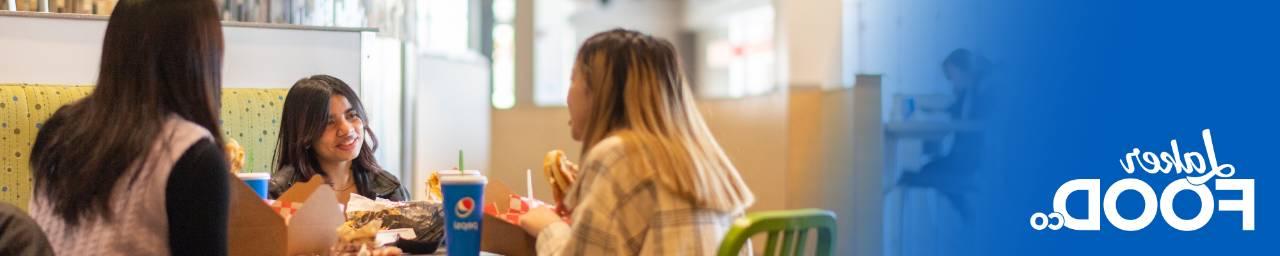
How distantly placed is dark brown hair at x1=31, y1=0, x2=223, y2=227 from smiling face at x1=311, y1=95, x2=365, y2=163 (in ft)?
3.77

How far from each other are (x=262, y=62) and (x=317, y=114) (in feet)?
3.30

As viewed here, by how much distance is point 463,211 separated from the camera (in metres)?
1.67

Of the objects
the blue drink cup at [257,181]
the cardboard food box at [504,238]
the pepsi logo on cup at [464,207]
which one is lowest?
the cardboard food box at [504,238]

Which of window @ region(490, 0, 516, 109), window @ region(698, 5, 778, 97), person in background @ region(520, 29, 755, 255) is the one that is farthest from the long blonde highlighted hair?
window @ region(490, 0, 516, 109)

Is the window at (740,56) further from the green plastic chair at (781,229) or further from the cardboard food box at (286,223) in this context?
the green plastic chair at (781,229)

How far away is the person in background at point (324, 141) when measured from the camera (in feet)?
8.54

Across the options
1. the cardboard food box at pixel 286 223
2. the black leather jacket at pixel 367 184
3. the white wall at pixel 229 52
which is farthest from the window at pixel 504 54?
the cardboard food box at pixel 286 223

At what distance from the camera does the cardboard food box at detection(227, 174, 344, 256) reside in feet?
5.75

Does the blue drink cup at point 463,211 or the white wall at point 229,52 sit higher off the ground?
the white wall at point 229,52

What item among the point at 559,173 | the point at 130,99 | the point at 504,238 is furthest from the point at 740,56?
the point at 130,99

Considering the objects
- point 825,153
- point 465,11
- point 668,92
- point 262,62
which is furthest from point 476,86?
point 668,92

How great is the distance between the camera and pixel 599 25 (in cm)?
539

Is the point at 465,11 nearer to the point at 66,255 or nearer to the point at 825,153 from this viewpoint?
the point at 825,153

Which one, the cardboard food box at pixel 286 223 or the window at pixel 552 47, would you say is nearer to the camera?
the cardboard food box at pixel 286 223
